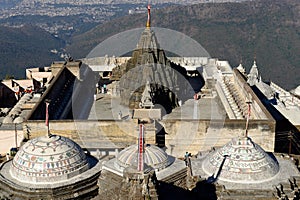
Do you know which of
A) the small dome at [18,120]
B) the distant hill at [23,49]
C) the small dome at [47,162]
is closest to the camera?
the small dome at [47,162]

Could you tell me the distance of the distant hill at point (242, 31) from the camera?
104062mm

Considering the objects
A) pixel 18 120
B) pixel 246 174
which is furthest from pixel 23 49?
pixel 246 174

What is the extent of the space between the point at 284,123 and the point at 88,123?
12.3 metres

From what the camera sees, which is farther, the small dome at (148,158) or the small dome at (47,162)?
the small dome at (47,162)

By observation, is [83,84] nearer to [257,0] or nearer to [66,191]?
[66,191]

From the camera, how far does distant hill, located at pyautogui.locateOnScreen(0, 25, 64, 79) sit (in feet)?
325

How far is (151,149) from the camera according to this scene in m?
15.8

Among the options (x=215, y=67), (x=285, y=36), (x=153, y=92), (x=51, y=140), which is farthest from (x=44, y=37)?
(x=51, y=140)

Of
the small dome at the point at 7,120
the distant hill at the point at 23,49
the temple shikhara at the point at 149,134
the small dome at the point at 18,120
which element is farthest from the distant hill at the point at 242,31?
the small dome at the point at 18,120

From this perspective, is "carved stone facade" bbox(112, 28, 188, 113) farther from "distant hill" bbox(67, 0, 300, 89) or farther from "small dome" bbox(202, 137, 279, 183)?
"distant hill" bbox(67, 0, 300, 89)

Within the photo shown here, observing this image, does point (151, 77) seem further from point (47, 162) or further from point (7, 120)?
point (47, 162)

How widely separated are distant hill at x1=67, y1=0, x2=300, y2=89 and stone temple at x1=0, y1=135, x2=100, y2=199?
74895mm

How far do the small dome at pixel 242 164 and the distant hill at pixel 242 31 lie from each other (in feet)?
239

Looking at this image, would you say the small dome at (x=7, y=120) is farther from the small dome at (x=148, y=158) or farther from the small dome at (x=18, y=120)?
the small dome at (x=148, y=158)
